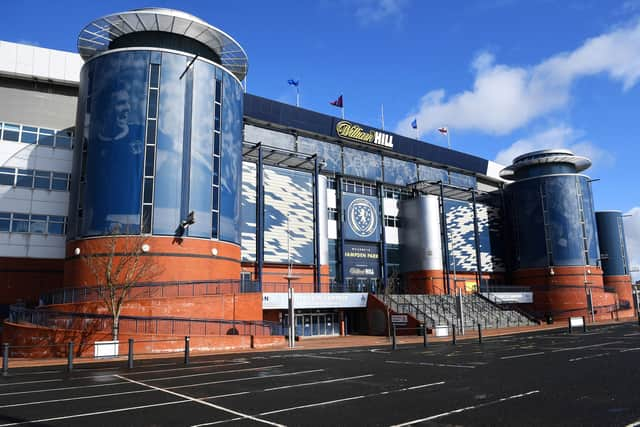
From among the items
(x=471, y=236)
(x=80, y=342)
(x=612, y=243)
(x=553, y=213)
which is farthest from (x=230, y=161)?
(x=612, y=243)

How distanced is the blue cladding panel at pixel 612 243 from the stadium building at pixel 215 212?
14202 millimetres

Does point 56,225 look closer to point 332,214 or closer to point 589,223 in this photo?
point 332,214

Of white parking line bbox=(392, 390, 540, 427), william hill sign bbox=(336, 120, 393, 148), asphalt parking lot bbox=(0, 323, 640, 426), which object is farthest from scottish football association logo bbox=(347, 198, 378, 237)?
white parking line bbox=(392, 390, 540, 427)

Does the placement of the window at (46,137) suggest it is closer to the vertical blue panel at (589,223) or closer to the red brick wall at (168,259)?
the red brick wall at (168,259)

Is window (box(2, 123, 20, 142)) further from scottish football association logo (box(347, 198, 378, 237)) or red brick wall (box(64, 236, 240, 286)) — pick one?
scottish football association logo (box(347, 198, 378, 237))

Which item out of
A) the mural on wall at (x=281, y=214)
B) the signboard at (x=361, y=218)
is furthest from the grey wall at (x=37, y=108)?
the signboard at (x=361, y=218)

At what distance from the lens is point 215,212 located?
3472cm

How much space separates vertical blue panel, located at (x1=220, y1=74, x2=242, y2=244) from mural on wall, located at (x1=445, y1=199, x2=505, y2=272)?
29.1 metres

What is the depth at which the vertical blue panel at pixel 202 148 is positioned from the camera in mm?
33500

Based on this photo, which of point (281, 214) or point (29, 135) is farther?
point (281, 214)

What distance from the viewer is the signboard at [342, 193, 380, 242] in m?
50.4

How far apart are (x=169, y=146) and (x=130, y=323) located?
503 inches

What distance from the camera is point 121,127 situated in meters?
33.2

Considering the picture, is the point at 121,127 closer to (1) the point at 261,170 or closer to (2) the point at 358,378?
(1) the point at 261,170
